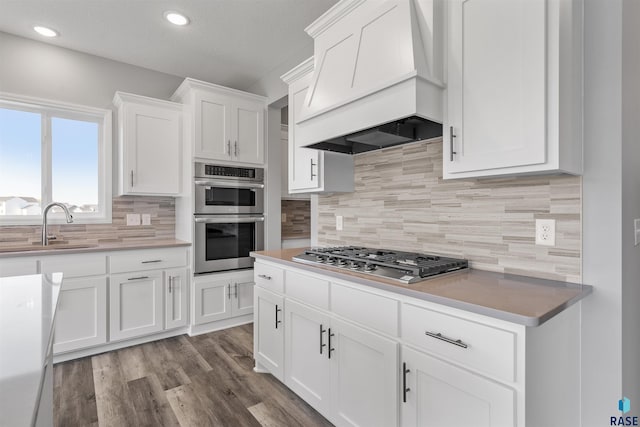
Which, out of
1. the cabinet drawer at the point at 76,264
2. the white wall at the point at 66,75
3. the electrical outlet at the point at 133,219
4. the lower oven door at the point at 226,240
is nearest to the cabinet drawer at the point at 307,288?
the lower oven door at the point at 226,240

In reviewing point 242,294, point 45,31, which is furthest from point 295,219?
point 45,31

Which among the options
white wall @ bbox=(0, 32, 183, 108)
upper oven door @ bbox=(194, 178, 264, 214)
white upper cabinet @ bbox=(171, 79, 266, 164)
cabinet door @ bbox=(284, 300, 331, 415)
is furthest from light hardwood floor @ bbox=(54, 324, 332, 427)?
white wall @ bbox=(0, 32, 183, 108)

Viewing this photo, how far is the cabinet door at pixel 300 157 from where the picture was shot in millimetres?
2465

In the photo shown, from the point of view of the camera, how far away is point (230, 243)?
347 cm

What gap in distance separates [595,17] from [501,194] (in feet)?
2.65

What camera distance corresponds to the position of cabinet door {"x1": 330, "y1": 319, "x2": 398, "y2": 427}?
58.0 inches

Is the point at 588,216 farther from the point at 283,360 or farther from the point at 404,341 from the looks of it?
the point at 283,360

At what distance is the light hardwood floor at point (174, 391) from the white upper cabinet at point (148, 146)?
58.7 inches

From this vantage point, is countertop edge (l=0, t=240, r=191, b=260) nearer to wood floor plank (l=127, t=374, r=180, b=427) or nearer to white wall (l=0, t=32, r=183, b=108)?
wood floor plank (l=127, t=374, r=180, b=427)

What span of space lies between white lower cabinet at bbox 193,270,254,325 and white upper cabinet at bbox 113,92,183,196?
97 cm

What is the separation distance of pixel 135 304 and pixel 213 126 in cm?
182

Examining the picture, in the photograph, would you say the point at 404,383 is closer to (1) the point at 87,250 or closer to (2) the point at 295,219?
(1) the point at 87,250

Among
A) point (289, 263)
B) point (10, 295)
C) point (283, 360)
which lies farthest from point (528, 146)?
point (10, 295)

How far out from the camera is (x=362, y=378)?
162cm
